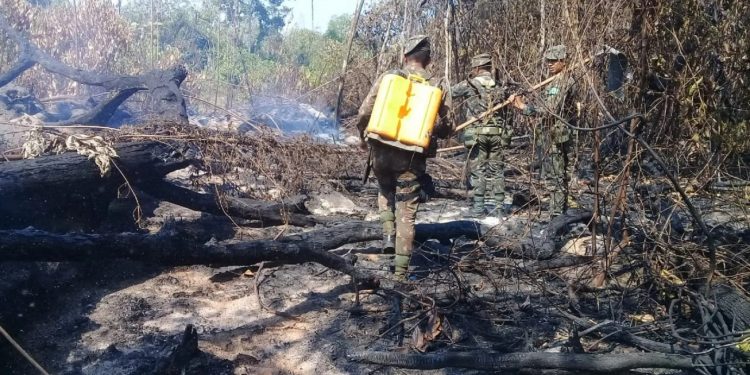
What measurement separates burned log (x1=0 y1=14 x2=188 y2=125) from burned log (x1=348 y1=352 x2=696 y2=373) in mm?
5815

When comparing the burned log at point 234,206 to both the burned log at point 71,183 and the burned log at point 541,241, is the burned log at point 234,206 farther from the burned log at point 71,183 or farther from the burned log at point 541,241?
the burned log at point 541,241

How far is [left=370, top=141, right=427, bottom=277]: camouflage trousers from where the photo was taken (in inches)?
158

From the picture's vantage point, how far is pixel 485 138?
6.07 meters

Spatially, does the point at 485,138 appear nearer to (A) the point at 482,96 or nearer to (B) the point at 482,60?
(A) the point at 482,96

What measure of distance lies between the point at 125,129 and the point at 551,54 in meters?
4.20

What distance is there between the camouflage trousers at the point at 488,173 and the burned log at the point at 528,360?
361 centimetres

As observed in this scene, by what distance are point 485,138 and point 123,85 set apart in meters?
6.09

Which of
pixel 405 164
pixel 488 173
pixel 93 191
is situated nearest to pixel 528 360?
pixel 405 164

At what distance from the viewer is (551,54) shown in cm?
416

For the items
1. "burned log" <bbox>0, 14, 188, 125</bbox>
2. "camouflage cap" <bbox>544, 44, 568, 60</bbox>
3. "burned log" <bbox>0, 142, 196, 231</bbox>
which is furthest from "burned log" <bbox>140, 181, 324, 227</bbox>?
"camouflage cap" <bbox>544, 44, 568, 60</bbox>

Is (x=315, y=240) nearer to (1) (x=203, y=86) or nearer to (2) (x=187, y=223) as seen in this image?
(2) (x=187, y=223)

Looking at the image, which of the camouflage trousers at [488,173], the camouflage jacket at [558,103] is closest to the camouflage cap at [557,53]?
the camouflage jacket at [558,103]

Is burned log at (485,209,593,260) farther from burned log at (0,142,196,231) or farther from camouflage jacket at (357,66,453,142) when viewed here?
burned log at (0,142,196,231)

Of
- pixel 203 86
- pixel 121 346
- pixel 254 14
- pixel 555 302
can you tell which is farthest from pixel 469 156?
pixel 254 14
